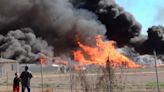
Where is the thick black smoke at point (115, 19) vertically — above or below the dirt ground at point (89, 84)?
above

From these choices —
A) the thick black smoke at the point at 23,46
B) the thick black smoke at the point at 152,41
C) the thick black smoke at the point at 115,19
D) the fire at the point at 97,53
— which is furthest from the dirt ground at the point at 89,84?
the thick black smoke at the point at 152,41

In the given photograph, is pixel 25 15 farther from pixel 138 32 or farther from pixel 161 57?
pixel 161 57

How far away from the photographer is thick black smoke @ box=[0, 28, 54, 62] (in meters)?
91.4

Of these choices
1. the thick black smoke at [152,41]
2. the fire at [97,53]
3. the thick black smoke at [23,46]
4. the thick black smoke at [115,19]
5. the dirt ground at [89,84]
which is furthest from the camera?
the thick black smoke at [152,41]

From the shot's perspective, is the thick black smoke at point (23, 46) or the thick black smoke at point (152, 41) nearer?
the thick black smoke at point (23, 46)

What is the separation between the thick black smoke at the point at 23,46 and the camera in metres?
91.4

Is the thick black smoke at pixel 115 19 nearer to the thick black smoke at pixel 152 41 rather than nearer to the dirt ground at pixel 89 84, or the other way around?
the thick black smoke at pixel 152 41

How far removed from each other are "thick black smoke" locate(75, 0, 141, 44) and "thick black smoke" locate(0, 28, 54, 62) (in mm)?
13584

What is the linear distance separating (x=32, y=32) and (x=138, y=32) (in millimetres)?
25201

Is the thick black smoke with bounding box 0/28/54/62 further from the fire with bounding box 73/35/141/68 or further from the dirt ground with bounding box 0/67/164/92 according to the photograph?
the dirt ground with bounding box 0/67/164/92

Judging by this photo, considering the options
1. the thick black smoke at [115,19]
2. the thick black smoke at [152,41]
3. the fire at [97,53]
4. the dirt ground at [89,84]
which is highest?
the thick black smoke at [115,19]

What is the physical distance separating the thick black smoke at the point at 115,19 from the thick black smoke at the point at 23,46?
44.6 ft

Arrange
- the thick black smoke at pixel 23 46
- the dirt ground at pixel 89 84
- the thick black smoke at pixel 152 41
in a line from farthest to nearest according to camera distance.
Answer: the thick black smoke at pixel 152 41 < the thick black smoke at pixel 23 46 < the dirt ground at pixel 89 84

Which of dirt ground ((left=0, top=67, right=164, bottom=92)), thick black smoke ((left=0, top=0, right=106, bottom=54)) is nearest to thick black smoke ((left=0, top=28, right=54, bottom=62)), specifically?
thick black smoke ((left=0, top=0, right=106, bottom=54))
